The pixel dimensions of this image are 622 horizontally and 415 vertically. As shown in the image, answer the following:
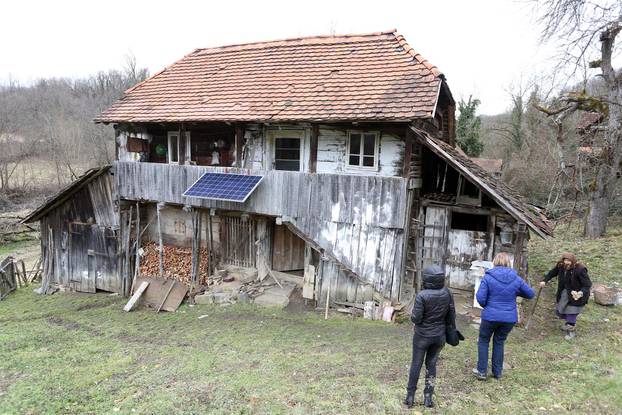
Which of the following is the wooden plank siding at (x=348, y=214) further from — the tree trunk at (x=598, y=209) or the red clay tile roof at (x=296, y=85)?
the tree trunk at (x=598, y=209)

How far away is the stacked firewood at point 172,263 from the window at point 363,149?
20.4 ft

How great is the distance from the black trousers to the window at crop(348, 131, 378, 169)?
226 inches

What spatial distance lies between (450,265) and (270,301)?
5200 mm

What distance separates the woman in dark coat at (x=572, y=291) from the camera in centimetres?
734

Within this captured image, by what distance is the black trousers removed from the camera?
15.7 feet

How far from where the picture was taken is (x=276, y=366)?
699cm

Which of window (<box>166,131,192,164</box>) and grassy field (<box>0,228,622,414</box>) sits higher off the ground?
window (<box>166,131,192,164</box>)

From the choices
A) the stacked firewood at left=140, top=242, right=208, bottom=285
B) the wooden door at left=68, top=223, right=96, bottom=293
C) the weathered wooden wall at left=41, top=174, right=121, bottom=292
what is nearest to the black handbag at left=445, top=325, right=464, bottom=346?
the stacked firewood at left=140, top=242, right=208, bottom=285

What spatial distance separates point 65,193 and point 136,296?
478 centimetres

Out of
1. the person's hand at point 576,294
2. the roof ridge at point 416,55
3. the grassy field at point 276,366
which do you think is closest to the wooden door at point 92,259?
the grassy field at point 276,366

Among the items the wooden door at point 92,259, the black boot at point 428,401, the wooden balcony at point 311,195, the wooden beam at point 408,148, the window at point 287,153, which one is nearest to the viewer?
the black boot at point 428,401

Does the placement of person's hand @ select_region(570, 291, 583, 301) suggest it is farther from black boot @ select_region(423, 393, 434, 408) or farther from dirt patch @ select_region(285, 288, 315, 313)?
dirt patch @ select_region(285, 288, 315, 313)

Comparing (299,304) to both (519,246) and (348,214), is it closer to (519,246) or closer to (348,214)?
(348,214)

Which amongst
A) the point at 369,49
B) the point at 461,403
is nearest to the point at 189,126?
the point at 369,49
